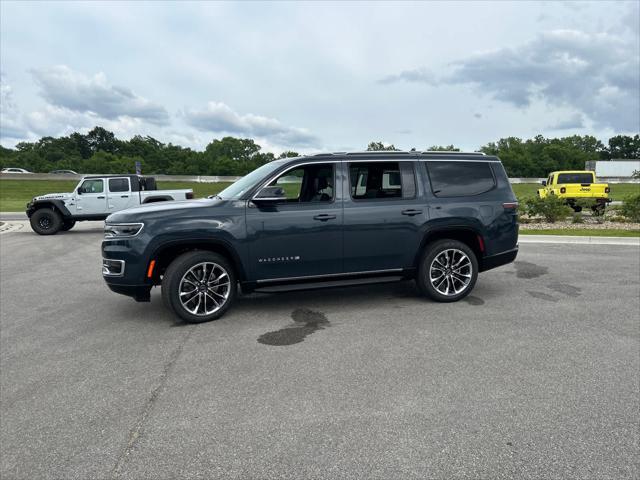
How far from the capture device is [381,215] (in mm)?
5582

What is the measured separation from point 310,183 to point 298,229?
27.8 inches

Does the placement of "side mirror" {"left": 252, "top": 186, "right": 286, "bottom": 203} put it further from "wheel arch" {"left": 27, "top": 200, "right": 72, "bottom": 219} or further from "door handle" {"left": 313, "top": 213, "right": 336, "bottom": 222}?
"wheel arch" {"left": 27, "top": 200, "right": 72, "bottom": 219}

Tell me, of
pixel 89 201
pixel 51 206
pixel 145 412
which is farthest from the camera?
pixel 89 201

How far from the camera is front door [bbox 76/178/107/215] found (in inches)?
589

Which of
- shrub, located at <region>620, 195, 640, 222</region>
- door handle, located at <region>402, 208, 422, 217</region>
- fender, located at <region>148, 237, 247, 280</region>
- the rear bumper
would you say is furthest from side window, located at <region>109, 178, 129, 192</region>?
shrub, located at <region>620, 195, 640, 222</region>

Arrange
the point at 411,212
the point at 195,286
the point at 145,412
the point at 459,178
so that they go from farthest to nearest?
the point at 459,178, the point at 411,212, the point at 195,286, the point at 145,412

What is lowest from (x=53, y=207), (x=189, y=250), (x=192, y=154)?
(x=189, y=250)

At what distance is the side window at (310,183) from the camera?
550 cm

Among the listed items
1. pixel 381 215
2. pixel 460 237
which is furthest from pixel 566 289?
pixel 381 215

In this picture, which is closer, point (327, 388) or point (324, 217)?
point (327, 388)

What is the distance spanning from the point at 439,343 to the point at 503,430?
1561 mm

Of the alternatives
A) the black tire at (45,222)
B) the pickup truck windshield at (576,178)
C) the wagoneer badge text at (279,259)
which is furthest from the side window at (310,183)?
the pickup truck windshield at (576,178)

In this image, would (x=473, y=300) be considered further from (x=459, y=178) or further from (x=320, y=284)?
(x=320, y=284)

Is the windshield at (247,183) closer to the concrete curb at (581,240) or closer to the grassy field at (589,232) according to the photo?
the concrete curb at (581,240)
